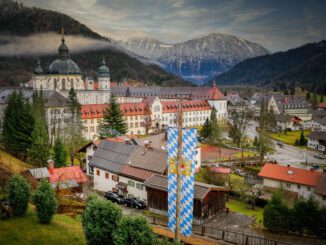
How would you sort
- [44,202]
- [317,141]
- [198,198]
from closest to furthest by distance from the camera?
[44,202] < [198,198] < [317,141]

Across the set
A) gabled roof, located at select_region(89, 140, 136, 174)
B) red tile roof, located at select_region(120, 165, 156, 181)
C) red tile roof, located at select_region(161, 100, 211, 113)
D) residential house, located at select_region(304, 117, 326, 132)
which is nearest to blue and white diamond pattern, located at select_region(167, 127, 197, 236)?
red tile roof, located at select_region(120, 165, 156, 181)

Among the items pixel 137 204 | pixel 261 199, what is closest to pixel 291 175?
pixel 261 199

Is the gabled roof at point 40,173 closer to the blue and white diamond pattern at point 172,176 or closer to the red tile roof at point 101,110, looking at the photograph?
the blue and white diamond pattern at point 172,176

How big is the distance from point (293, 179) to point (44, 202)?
1274 inches

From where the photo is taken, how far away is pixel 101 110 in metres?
83.3

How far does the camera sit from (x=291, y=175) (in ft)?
137

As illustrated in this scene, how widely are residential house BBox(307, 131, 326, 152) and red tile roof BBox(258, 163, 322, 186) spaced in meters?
38.9

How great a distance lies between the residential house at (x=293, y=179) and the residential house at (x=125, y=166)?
54.1ft

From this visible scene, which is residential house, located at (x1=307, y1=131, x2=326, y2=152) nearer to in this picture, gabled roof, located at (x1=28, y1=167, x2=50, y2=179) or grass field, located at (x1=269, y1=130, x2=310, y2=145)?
grass field, located at (x1=269, y1=130, x2=310, y2=145)

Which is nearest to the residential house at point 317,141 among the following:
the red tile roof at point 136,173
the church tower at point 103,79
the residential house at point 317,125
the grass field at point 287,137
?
the grass field at point 287,137

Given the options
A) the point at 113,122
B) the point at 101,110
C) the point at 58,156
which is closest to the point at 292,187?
the point at 58,156

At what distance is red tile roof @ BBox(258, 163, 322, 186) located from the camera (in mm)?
40000

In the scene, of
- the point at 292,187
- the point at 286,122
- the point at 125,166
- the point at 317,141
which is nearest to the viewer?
the point at 125,166

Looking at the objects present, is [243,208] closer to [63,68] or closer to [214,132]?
[214,132]
